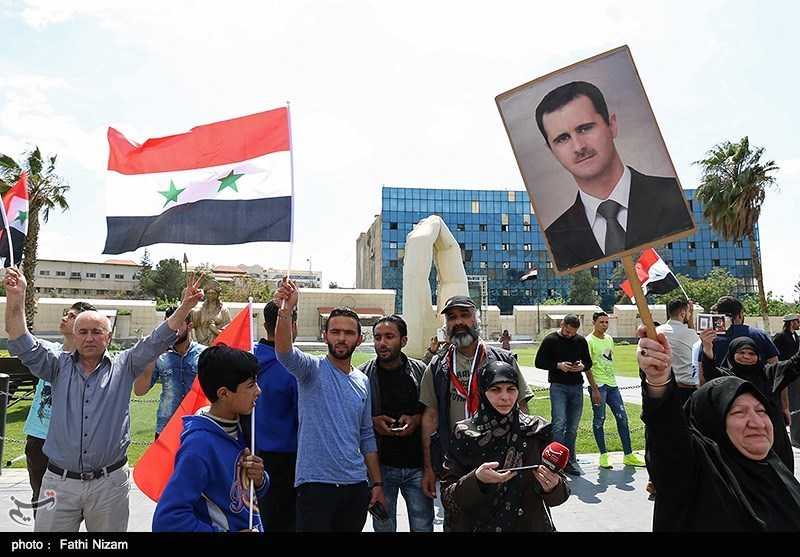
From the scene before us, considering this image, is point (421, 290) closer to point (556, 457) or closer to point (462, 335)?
point (462, 335)

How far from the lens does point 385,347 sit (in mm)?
A: 4141

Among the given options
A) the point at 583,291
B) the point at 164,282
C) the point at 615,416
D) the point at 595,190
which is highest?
the point at 164,282

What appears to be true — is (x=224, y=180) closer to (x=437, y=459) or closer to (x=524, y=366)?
(x=437, y=459)

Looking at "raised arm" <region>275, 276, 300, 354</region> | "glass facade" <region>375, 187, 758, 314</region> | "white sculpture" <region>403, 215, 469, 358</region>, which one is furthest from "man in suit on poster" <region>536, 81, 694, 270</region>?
"glass facade" <region>375, 187, 758, 314</region>

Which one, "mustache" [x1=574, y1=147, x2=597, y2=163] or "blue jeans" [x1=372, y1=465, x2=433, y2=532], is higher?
"mustache" [x1=574, y1=147, x2=597, y2=163]

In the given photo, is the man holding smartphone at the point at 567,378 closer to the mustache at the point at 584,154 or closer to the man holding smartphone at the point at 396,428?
the man holding smartphone at the point at 396,428

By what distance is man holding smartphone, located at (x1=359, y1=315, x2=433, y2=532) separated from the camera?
391 centimetres

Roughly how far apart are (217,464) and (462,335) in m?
2.18

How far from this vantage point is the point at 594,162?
2867mm

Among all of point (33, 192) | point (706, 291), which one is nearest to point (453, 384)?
point (33, 192)

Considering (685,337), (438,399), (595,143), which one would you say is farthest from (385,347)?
(685,337)

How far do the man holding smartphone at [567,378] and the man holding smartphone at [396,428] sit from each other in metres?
3.39

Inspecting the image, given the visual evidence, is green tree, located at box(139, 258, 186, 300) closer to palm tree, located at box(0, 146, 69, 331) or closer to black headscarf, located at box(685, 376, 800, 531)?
palm tree, located at box(0, 146, 69, 331)

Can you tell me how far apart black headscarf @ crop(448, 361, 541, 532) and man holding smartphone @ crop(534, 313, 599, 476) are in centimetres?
407
